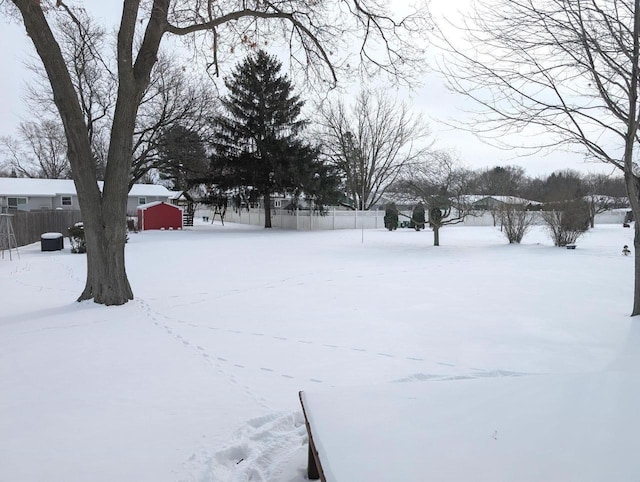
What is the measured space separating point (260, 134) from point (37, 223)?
13.8 metres

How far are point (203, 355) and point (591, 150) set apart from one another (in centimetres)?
529

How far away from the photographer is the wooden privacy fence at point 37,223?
65.6ft

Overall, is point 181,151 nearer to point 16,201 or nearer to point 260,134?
point 260,134

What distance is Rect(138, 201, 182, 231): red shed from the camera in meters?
31.6

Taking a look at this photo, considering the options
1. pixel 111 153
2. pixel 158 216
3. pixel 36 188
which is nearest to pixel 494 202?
pixel 111 153

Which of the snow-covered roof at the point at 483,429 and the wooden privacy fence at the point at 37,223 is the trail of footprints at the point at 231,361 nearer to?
the snow-covered roof at the point at 483,429

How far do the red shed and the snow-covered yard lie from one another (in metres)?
20.9

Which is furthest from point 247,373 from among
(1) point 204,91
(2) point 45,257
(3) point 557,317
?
(1) point 204,91

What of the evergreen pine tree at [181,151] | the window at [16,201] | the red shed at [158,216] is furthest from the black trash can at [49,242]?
the window at [16,201]

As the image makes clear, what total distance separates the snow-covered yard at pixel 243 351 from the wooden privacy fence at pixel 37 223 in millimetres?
10532

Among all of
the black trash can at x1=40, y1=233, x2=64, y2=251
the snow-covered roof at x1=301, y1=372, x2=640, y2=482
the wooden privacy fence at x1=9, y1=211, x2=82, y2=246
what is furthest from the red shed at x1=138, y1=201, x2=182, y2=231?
the snow-covered roof at x1=301, y1=372, x2=640, y2=482

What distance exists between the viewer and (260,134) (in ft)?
98.6

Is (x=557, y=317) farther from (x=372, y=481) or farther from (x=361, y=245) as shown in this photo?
(x=361, y=245)

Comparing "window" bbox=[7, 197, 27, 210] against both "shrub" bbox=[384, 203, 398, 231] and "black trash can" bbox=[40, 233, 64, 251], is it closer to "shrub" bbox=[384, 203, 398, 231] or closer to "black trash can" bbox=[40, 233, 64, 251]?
"black trash can" bbox=[40, 233, 64, 251]
